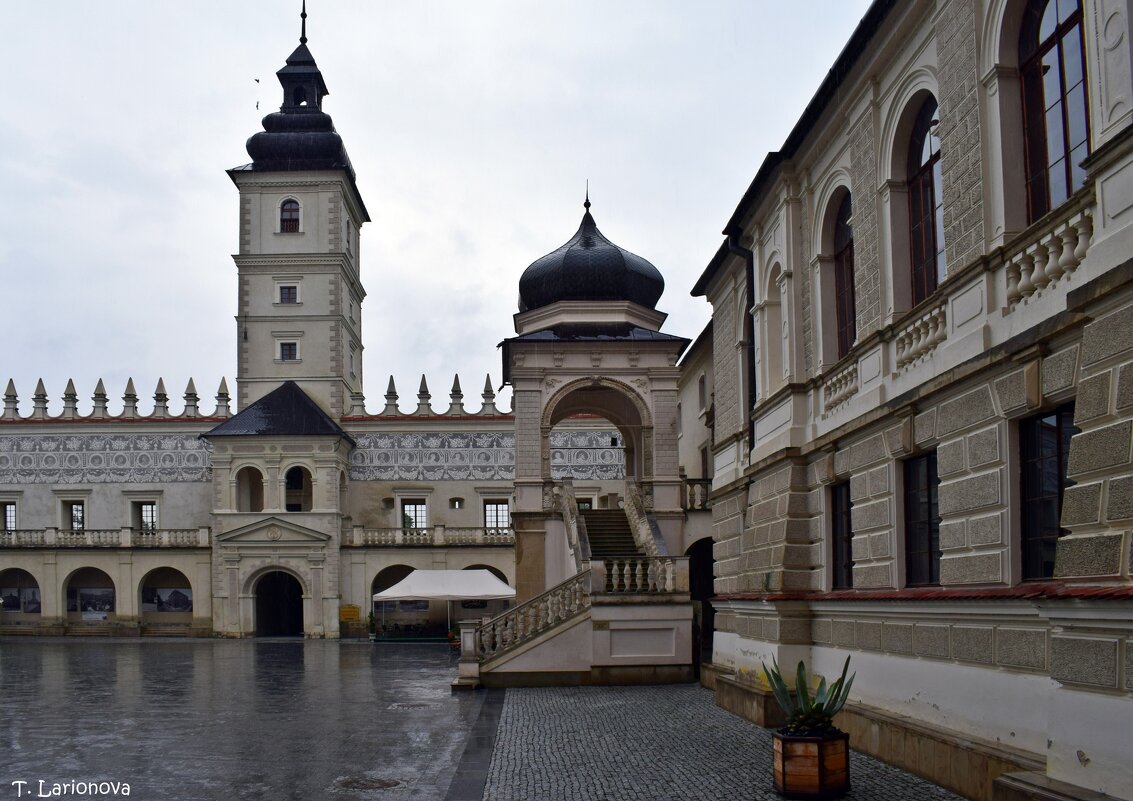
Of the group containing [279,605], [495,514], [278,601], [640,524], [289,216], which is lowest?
[279,605]

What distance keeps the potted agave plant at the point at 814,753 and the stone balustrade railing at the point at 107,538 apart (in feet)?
145

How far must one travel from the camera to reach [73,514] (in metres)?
54.6

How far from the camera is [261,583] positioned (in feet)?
168

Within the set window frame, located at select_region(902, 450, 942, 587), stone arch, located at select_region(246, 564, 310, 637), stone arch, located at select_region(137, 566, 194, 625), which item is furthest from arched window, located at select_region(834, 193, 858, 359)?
stone arch, located at select_region(137, 566, 194, 625)

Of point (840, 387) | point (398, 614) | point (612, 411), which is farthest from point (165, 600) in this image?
point (840, 387)

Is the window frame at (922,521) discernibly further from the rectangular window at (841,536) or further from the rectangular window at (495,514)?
the rectangular window at (495,514)

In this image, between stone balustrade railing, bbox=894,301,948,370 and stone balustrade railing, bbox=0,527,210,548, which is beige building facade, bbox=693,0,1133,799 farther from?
stone balustrade railing, bbox=0,527,210,548

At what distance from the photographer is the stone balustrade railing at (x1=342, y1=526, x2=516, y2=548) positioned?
166 feet

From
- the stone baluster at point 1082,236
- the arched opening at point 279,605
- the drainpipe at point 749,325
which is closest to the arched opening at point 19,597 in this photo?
the arched opening at point 279,605

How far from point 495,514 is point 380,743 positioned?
1568 inches

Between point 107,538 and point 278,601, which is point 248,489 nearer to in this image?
point 278,601

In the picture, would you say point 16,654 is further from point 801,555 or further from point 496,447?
point 801,555

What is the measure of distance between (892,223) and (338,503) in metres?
40.4

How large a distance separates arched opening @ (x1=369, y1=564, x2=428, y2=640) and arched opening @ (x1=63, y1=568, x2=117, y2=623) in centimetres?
1139
